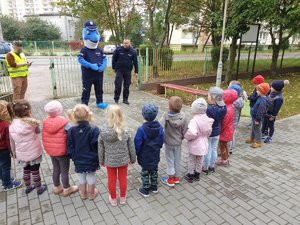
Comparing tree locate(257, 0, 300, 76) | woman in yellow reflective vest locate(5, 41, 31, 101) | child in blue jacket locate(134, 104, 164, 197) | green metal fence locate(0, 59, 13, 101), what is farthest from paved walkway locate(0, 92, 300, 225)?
tree locate(257, 0, 300, 76)

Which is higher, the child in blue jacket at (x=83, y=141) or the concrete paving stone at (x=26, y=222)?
the child in blue jacket at (x=83, y=141)

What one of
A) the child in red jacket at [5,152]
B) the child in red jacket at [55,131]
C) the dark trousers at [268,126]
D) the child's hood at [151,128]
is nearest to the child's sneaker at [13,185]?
the child in red jacket at [5,152]

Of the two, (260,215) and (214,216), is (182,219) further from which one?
(260,215)

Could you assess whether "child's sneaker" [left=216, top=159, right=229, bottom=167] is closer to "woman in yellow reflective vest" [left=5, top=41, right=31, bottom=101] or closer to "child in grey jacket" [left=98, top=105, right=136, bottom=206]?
"child in grey jacket" [left=98, top=105, right=136, bottom=206]

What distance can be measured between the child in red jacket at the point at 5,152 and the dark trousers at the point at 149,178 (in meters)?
1.75

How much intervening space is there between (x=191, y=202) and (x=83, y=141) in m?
1.60

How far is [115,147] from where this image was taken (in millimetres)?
2936

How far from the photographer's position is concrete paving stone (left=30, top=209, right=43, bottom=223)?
296cm

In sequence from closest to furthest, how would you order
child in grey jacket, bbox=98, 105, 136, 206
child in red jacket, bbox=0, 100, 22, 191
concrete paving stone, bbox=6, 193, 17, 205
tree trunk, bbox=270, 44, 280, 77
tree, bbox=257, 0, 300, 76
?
child in grey jacket, bbox=98, 105, 136, 206, child in red jacket, bbox=0, 100, 22, 191, concrete paving stone, bbox=6, 193, 17, 205, tree, bbox=257, 0, 300, 76, tree trunk, bbox=270, 44, 280, 77

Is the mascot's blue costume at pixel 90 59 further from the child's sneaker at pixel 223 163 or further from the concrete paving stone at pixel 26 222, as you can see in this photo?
the concrete paving stone at pixel 26 222

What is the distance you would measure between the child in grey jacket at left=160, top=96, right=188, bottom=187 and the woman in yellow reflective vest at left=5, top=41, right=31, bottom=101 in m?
4.96

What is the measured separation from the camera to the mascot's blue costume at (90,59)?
21.6 feet

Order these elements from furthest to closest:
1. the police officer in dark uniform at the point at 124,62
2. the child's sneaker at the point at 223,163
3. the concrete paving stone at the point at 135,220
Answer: the police officer in dark uniform at the point at 124,62, the child's sneaker at the point at 223,163, the concrete paving stone at the point at 135,220

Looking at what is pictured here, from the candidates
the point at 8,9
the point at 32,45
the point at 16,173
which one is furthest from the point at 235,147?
the point at 8,9
